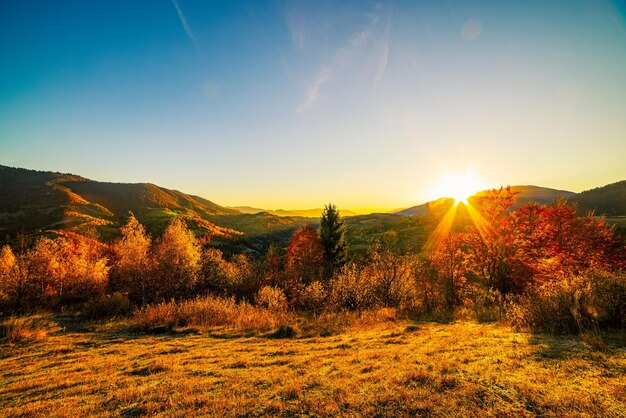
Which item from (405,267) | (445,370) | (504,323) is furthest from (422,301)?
(445,370)

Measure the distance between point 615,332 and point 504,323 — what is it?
426cm

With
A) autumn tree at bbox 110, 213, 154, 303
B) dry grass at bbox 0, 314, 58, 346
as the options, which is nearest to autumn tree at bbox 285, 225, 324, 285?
autumn tree at bbox 110, 213, 154, 303

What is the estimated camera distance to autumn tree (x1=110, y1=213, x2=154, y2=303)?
3162 cm

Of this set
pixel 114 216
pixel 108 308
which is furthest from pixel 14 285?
pixel 114 216

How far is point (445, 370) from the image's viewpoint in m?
7.69

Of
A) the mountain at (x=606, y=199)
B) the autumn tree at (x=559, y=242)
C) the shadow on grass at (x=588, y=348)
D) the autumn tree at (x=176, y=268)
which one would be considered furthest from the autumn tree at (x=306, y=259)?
the mountain at (x=606, y=199)

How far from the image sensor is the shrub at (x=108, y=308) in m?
22.0

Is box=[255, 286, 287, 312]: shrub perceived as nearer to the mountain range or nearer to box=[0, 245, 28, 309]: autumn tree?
box=[0, 245, 28, 309]: autumn tree

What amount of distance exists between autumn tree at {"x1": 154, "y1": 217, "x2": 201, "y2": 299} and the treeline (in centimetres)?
11

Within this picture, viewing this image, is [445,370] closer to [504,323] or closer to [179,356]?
[504,323]

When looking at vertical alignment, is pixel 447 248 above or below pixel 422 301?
above

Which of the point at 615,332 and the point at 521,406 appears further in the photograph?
the point at 615,332

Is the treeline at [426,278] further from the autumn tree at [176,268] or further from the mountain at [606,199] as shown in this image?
the mountain at [606,199]

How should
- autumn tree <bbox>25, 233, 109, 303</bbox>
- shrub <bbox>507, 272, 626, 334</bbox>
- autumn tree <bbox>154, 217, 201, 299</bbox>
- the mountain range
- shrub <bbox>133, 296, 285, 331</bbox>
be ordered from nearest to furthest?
shrub <bbox>507, 272, 626, 334</bbox>
shrub <bbox>133, 296, 285, 331</bbox>
autumn tree <bbox>25, 233, 109, 303</bbox>
autumn tree <bbox>154, 217, 201, 299</bbox>
the mountain range
